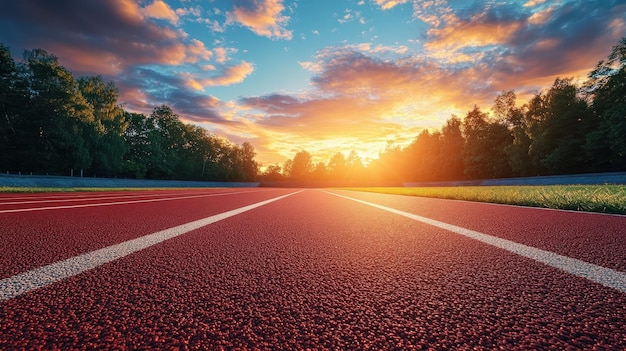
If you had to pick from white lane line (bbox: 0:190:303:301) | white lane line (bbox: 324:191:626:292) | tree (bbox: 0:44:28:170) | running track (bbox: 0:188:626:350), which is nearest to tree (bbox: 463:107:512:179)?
white lane line (bbox: 324:191:626:292)

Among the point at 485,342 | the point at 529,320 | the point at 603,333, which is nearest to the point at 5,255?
the point at 485,342

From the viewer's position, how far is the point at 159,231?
363cm

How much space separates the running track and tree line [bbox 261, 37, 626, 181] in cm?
4524

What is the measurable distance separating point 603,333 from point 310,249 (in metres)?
1.94

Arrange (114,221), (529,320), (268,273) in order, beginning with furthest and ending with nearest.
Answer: (114,221) → (268,273) → (529,320)

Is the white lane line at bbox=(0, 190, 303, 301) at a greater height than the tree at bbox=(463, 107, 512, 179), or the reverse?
the tree at bbox=(463, 107, 512, 179)

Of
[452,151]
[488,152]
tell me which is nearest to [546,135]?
[488,152]

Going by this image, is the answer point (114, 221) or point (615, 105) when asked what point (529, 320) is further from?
point (615, 105)

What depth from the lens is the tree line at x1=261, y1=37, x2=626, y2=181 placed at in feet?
125

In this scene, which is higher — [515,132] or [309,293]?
[515,132]

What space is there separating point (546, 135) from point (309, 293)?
5583cm

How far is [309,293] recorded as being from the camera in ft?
5.22

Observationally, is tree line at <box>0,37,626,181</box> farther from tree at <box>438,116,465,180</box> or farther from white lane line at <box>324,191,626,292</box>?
white lane line at <box>324,191,626,292</box>

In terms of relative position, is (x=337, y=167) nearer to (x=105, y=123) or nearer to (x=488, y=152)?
(x=488, y=152)
